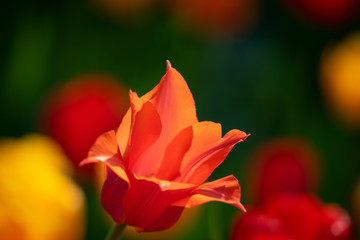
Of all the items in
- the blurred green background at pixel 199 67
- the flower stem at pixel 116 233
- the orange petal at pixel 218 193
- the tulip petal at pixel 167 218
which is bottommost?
the blurred green background at pixel 199 67

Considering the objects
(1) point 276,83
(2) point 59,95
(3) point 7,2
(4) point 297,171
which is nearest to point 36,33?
(3) point 7,2

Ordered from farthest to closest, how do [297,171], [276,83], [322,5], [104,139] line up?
[276,83] → [322,5] → [297,171] → [104,139]

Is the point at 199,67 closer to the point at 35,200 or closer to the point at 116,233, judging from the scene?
the point at 35,200

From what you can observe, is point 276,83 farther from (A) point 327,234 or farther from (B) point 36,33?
(A) point 327,234

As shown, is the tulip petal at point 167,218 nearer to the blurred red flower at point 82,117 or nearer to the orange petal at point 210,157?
the orange petal at point 210,157

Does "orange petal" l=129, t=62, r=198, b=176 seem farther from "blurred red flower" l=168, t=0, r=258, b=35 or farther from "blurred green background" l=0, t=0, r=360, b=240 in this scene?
"blurred red flower" l=168, t=0, r=258, b=35

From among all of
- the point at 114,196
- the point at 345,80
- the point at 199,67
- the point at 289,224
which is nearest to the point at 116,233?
the point at 114,196

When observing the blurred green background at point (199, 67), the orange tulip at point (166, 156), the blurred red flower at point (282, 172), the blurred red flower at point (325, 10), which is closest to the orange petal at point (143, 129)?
the orange tulip at point (166, 156)
